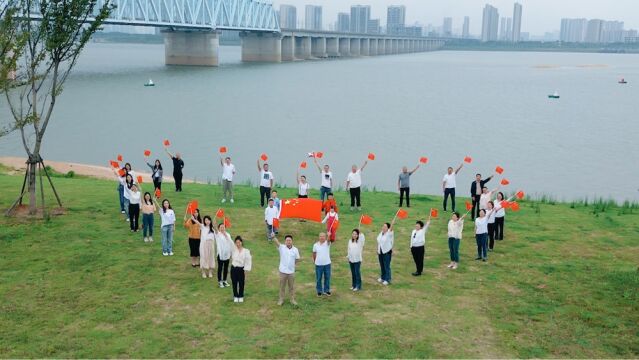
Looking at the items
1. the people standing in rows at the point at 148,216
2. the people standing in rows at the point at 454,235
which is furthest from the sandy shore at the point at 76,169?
the people standing in rows at the point at 454,235

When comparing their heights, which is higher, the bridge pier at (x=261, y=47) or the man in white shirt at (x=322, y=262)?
the bridge pier at (x=261, y=47)

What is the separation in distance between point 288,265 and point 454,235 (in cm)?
483

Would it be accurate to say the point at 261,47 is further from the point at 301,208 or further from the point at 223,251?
the point at 223,251

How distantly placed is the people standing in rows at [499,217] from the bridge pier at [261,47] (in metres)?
158

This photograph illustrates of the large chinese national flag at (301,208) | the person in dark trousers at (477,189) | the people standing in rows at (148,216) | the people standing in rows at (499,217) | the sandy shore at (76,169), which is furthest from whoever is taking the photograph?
the sandy shore at (76,169)

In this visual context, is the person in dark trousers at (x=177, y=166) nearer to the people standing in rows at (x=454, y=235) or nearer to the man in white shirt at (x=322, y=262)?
the man in white shirt at (x=322, y=262)

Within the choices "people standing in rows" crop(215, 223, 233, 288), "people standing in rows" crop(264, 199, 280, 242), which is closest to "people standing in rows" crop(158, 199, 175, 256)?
"people standing in rows" crop(215, 223, 233, 288)

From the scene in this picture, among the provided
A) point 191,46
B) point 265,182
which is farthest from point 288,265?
point 191,46

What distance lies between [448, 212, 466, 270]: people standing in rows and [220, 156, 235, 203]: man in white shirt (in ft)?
27.8

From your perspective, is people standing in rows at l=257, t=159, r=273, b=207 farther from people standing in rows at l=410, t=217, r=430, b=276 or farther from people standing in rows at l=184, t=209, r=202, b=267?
people standing in rows at l=410, t=217, r=430, b=276

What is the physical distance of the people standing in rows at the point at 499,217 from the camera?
17.9 m

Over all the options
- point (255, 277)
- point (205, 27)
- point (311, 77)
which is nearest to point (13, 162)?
point (255, 277)

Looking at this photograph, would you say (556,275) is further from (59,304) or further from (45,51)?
(45,51)

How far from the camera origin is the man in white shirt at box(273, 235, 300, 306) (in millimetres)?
13242
